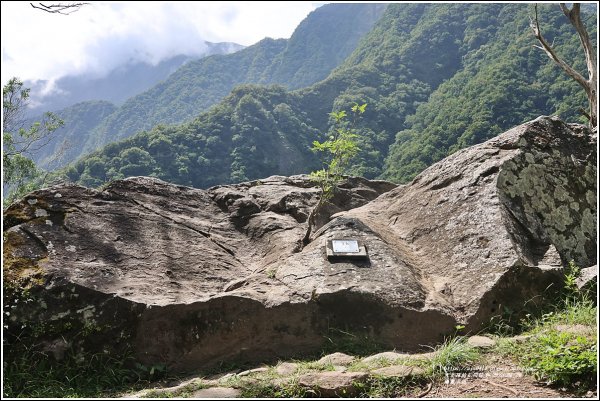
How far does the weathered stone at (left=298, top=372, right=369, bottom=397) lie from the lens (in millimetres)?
4770

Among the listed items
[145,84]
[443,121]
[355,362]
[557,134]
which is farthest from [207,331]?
[145,84]

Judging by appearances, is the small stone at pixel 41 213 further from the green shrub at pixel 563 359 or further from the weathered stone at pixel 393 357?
the green shrub at pixel 563 359

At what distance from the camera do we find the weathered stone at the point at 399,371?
4930 millimetres

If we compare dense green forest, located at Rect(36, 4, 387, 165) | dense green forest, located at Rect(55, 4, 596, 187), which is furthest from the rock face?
dense green forest, located at Rect(36, 4, 387, 165)

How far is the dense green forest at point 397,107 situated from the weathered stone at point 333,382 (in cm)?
1381

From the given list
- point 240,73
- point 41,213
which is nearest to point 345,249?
A: point 41,213

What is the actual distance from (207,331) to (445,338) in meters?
2.67

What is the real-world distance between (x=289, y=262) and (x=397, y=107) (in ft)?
143

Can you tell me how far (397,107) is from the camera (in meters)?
48.9

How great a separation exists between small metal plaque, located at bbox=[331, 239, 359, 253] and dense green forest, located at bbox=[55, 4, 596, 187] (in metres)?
11.2

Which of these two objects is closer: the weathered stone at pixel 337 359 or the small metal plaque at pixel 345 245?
the weathered stone at pixel 337 359

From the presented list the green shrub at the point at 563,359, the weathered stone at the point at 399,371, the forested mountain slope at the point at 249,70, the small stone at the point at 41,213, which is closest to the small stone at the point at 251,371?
the weathered stone at the point at 399,371

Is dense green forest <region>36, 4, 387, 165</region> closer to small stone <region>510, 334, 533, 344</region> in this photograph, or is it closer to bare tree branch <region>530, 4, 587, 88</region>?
bare tree branch <region>530, 4, 587, 88</region>

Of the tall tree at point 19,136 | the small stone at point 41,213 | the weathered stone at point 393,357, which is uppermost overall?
the tall tree at point 19,136
